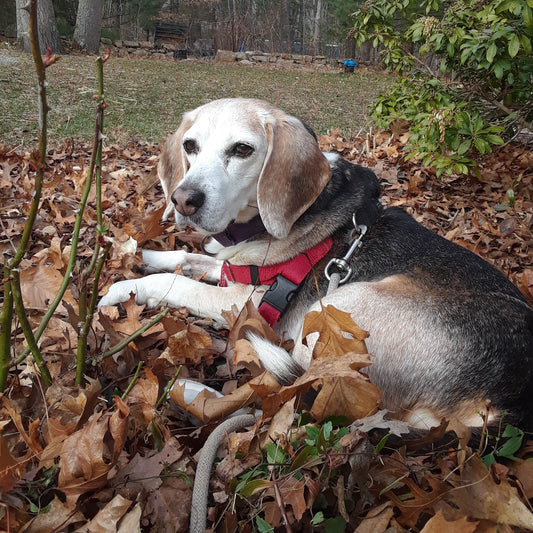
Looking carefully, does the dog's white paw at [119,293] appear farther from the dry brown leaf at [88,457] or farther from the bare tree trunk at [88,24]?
the bare tree trunk at [88,24]

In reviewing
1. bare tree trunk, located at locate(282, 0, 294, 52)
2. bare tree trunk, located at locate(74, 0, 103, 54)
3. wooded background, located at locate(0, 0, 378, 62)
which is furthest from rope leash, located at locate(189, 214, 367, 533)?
bare tree trunk, located at locate(282, 0, 294, 52)

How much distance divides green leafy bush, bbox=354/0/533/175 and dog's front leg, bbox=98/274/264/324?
7.54ft

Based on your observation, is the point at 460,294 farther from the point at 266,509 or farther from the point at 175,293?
the point at 175,293

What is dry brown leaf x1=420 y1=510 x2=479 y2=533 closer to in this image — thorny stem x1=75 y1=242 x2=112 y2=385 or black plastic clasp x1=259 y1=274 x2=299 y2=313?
thorny stem x1=75 y1=242 x2=112 y2=385

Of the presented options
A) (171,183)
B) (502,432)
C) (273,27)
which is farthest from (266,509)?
(273,27)

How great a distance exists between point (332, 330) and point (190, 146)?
1.49m

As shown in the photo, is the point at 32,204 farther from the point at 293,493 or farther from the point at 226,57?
the point at 226,57

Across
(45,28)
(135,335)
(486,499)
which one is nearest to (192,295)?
(135,335)

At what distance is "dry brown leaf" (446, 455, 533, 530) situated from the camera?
4.28ft

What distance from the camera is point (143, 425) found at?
64.0 inches

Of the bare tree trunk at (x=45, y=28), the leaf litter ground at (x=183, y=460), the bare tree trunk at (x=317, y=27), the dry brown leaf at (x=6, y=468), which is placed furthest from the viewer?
the bare tree trunk at (x=317, y=27)

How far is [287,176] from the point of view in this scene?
2.54 metres

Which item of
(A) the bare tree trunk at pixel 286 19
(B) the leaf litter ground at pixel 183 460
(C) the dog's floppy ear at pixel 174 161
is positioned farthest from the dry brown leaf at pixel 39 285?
(A) the bare tree trunk at pixel 286 19

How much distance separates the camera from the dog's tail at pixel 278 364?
183 cm
